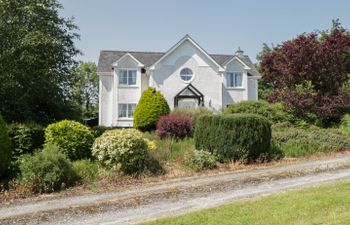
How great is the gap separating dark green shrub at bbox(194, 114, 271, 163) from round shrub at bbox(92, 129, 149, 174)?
2.80m

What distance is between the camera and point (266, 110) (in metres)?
20.4

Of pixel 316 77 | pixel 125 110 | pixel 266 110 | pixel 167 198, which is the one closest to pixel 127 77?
pixel 125 110

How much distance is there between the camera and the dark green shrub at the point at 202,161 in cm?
1339

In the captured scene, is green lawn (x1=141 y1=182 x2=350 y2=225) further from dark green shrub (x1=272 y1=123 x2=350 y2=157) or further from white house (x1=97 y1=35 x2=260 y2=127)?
white house (x1=97 y1=35 x2=260 y2=127)

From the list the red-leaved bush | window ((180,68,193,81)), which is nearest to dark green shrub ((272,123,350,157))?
the red-leaved bush

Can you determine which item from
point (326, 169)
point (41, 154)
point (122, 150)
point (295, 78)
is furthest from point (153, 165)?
point (295, 78)

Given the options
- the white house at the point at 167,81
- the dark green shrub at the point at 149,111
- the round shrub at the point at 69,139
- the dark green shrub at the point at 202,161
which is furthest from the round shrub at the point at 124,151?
the white house at the point at 167,81

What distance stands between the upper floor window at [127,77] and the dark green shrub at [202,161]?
1862cm

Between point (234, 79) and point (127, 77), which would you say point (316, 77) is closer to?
point (234, 79)

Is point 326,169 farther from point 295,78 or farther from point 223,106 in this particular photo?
point 223,106

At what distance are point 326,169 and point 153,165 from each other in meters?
5.59

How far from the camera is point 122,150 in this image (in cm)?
1216

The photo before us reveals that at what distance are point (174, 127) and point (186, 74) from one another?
46.5 feet

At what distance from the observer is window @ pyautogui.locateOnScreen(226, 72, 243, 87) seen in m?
33.0
